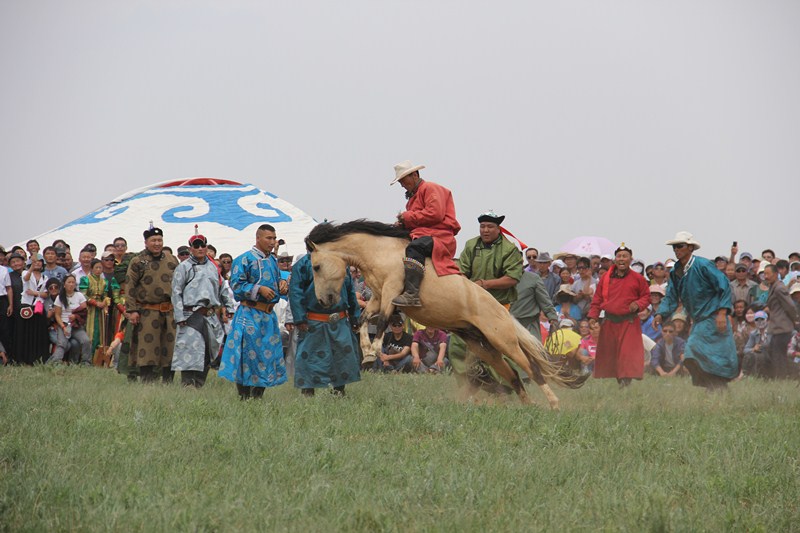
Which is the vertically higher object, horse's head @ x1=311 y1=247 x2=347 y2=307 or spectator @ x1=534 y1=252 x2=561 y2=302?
spectator @ x1=534 y1=252 x2=561 y2=302

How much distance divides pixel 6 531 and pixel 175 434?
7.95 ft

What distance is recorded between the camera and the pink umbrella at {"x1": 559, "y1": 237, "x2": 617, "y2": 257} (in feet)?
66.2

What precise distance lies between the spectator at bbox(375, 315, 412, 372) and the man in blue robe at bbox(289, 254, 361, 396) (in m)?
5.25

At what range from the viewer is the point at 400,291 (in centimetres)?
985

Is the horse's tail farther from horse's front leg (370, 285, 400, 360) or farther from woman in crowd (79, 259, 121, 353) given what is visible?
woman in crowd (79, 259, 121, 353)

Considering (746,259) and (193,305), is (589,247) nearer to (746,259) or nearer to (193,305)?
(746,259)

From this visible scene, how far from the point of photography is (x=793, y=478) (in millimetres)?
6844

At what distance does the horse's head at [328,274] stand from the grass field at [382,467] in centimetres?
104

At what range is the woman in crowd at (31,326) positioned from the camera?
1585 cm

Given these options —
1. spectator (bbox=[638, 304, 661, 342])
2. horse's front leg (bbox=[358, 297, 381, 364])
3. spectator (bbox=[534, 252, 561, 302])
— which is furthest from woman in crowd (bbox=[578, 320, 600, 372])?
horse's front leg (bbox=[358, 297, 381, 364])

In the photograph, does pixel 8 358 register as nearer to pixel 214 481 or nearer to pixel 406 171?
pixel 406 171

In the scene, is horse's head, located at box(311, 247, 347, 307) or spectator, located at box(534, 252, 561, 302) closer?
horse's head, located at box(311, 247, 347, 307)

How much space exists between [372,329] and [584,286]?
12.8 ft

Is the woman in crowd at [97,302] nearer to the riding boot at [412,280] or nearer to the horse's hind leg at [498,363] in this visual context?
the horse's hind leg at [498,363]
